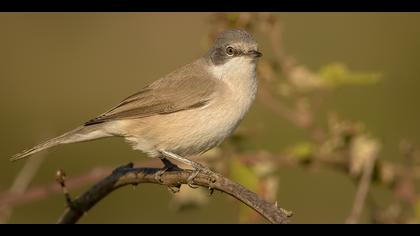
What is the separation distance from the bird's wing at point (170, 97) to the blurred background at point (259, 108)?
27cm

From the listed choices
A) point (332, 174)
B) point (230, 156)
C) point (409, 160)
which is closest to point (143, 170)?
point (230, 156)

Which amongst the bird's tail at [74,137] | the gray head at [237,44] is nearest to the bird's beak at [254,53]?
the gray head at [237,44]

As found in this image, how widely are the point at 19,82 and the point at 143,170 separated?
25.1ft

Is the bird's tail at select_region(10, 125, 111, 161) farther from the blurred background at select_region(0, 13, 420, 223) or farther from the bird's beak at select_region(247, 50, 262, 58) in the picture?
the bird's beak at select_region(247, 50, 262, 58)

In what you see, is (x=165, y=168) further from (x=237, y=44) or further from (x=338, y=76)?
(x=338, y=76)

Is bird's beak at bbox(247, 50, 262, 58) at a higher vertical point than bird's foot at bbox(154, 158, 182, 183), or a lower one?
higher

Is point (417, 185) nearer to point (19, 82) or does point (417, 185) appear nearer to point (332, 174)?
point (332, 174)

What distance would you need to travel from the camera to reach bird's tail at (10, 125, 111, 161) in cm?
470

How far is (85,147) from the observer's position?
33.7ft

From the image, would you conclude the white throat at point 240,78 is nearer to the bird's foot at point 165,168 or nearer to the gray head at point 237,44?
the gray head at point 237,44

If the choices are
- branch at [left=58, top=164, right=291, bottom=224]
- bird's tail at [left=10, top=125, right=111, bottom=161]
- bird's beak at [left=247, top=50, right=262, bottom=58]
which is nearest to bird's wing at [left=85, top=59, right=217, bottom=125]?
bird's tail at [left=10, top=125, right=111, bottom=161]

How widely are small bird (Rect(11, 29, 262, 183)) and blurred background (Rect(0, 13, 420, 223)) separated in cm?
13

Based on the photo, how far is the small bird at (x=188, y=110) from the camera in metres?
4.93

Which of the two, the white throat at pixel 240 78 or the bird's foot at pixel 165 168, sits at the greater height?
the white throat at pixel 240 78
